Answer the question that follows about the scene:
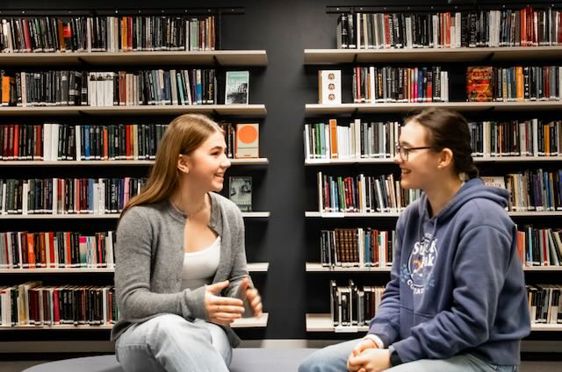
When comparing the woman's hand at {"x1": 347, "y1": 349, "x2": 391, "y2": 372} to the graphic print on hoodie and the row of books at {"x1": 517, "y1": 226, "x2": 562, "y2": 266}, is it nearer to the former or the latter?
the graphic print on hoodie

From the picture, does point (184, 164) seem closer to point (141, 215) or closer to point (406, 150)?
point (141, 215)

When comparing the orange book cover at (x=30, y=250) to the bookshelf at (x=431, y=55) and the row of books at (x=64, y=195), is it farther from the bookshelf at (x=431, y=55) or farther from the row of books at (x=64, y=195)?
the bookshelf at (x=431, y=55)

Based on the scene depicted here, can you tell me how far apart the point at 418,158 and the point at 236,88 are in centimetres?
228

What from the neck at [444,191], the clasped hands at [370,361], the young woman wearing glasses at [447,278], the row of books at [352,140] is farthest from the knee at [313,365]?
the row of books at [352,140]

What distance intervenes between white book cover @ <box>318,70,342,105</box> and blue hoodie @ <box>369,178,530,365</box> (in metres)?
2.10

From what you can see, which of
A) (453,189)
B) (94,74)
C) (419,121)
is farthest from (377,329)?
(94,74)

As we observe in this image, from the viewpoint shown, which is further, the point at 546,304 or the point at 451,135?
the point at 546,304

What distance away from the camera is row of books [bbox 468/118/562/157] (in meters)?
3.38

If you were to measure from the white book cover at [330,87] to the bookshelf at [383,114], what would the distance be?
0.07 metres

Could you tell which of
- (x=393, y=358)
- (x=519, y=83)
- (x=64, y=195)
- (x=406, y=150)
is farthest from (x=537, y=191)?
(x=64, y=195)

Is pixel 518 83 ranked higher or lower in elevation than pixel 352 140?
higher

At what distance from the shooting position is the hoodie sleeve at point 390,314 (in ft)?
5.18

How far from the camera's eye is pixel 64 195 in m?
3.45

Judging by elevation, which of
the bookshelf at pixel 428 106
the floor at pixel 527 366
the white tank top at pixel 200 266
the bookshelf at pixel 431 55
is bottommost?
the floor at pixel 527 366
